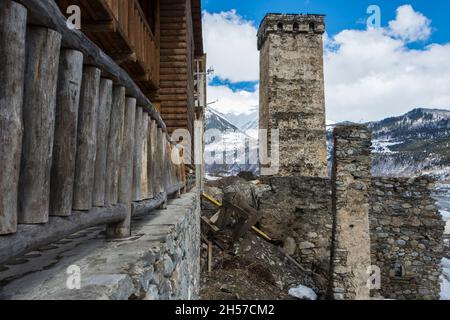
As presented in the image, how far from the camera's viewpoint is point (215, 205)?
12.2m

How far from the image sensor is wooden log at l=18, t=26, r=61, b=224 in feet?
4.57

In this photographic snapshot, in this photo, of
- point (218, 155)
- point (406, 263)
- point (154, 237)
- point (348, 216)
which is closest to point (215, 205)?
point (348, 216)

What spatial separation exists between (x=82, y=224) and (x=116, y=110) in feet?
2.70

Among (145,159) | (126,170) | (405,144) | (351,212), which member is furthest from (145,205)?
(405,144)

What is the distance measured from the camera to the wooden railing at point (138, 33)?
5651 millimetres

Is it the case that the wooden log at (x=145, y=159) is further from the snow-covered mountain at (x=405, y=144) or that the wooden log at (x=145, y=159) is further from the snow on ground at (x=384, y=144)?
the snow on ground at (x=384, y=144)

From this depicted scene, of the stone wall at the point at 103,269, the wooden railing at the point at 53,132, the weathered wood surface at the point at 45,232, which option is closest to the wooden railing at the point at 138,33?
the wooden railing at the point at 53,132

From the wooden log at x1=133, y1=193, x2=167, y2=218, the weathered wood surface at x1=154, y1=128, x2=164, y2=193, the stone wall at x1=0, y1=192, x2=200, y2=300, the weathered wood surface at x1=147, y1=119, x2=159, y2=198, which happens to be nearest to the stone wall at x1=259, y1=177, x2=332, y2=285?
the weathered wood surface at x1=154, y1=128, x2=164, y2=193

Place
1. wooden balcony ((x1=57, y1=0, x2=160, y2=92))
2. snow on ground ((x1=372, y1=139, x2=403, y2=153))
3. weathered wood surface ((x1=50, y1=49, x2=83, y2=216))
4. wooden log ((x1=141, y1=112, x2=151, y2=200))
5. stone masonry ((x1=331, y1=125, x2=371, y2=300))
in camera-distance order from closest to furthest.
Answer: weathered wood surface ((x1=50, y1=49, x2=83, y2=216))
wooden log ((x1=141, y1=112, x2=151, y2=200))
wooden balcony ((x1=57, y1=0, x2=160, y2=92))
stone masonry ((x1=331, y1=125, x2=371, y2=300))
snow on ground ((x1=372, y1=139, x2=403, y2=153))

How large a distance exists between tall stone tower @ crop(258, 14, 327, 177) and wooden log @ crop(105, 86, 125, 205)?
73.9 ft

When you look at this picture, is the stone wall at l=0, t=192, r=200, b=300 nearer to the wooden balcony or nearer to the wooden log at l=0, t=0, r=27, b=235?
the wooden log at l=0, t=0, r=27, b=235

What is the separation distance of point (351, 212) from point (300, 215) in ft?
11.6

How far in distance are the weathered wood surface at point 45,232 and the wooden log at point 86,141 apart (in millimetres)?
82
